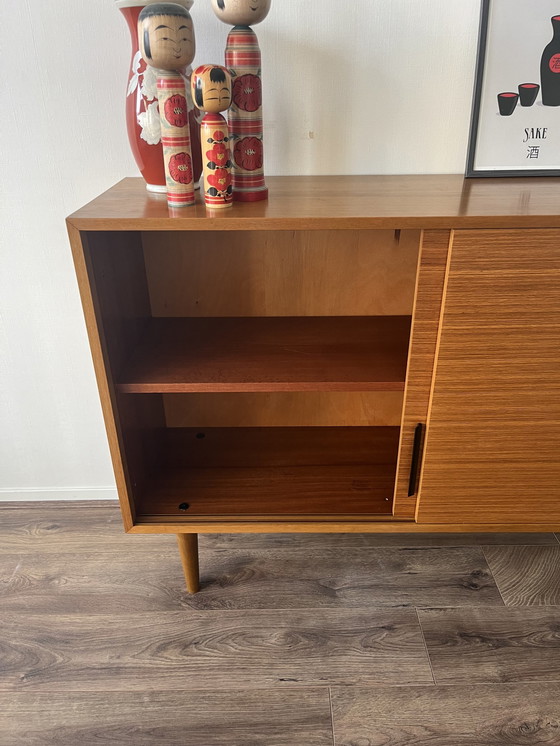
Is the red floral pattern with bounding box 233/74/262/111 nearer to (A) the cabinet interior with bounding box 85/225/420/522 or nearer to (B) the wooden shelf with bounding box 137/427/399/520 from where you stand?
(A) the cabinet interior with bounding box 85/225/420/522

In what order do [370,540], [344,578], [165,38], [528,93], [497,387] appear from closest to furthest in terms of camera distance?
[165,38]
[497,387]
[528,93]
[344,578]
[370,540]

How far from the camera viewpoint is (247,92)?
95cm

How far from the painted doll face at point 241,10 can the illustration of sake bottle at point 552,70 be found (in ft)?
1.75

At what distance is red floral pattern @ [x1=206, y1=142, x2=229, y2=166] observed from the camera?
91 centimetres

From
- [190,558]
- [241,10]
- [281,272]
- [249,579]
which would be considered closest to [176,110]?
[241,10]

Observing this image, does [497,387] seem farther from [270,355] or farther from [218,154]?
[218,154]

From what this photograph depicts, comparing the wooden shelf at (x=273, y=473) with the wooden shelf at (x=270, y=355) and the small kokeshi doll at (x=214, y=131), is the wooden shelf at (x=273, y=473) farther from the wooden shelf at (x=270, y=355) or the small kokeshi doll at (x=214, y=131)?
the small kokeshi doll at (x=214, y=131)

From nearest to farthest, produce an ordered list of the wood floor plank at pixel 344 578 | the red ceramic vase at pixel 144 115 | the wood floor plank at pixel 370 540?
the red ceramic vase at pixel 144 115
the wood floor plank at pixel 344 578
the wood floor plank at pixel 370 540

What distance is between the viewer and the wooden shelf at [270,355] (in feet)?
3.39

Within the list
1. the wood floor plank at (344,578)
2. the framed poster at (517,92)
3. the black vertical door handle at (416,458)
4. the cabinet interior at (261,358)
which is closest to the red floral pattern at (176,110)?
the cabinet interior at (261,358)

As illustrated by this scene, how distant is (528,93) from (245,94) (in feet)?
1.80

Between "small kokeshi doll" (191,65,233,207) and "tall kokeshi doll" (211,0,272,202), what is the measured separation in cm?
5

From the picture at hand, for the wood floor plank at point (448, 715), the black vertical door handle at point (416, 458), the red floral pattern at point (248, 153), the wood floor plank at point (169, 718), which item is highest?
the red floral pattern at point (248, 153)

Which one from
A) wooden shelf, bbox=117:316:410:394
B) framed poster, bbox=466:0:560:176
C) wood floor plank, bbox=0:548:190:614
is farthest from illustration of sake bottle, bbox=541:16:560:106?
wood floor plank, bbox=0:548:190:614
